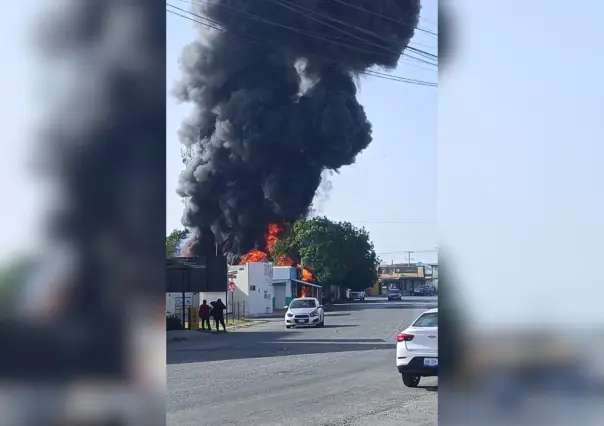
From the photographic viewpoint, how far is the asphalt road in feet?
20.6

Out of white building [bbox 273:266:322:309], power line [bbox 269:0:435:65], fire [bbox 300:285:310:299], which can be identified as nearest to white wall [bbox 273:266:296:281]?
white building [bbox 273:266:322:309]

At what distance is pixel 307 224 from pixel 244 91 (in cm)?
995

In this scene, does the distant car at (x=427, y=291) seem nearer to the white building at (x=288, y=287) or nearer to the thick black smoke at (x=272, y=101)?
the thick black smoke at (x=272, y=101)

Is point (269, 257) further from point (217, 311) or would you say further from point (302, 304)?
point (217, 311)

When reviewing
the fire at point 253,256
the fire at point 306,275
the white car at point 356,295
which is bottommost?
the white car at point 356,295

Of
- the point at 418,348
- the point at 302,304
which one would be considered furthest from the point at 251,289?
the point at 418,348

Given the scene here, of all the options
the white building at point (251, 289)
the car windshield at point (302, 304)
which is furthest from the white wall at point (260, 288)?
the car windshield at point (302, 304)

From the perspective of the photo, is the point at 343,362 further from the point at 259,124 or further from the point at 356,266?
the point at 356,266

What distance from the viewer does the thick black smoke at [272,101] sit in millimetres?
5523

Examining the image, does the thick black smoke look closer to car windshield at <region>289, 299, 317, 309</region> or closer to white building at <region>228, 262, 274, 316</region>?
white building at <region>228, 262, 274, 316</region>

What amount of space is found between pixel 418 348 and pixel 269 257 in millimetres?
20578

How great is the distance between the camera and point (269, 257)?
89.2ft

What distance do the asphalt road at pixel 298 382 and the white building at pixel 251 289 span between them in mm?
7312

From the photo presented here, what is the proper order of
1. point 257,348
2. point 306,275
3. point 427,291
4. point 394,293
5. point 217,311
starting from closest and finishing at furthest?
point 427,291
point 257,348
point 217,311
point 394,293
point 306,275
